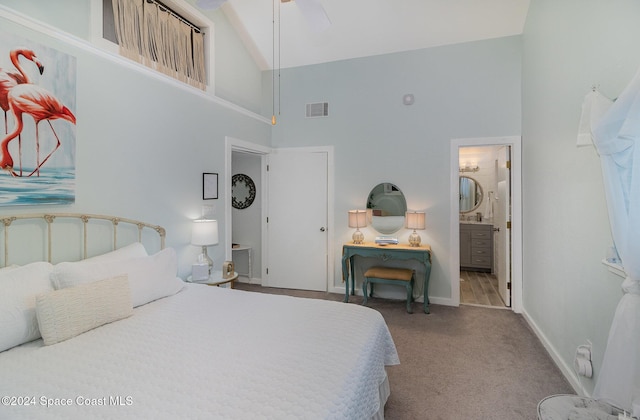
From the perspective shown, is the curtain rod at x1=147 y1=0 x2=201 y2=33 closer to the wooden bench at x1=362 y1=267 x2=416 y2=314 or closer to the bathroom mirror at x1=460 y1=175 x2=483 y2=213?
the wooden bench at x1=362 y1=267 x2=416 y2=314

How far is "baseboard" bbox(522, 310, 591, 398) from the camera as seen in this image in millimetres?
2141

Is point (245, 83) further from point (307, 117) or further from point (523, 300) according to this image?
point (523, 300)

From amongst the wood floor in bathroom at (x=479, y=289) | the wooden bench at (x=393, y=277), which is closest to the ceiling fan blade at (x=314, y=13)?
the wooden bench at (x=393, y=277)

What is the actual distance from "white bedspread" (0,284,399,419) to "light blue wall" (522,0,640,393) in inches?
52.4

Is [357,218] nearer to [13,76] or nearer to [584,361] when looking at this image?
[584,361]

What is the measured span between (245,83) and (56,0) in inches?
89.2

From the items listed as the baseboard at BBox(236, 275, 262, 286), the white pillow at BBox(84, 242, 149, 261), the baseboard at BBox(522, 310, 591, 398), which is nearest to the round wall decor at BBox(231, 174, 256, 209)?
the baseboard at BBox(236, 275, 262, 286)

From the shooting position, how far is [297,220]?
4.58m

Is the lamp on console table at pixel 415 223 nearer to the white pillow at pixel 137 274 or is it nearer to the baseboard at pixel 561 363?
the baseboard at pixel 561 363

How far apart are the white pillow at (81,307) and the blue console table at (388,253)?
2588mm

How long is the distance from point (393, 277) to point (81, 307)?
9.66ft

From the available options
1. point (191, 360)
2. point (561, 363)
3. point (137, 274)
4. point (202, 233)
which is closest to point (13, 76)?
point (137, 274)

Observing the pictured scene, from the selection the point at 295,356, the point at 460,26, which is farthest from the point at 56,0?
the point at 460,26

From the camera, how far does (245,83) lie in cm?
426
